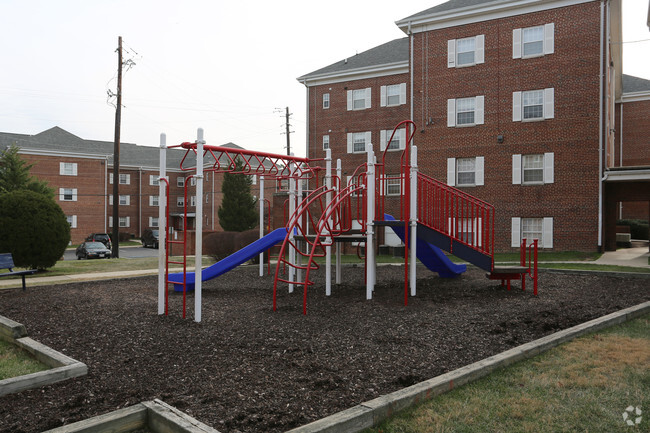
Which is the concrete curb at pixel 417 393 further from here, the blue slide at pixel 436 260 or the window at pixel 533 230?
the window at pixel 533 230

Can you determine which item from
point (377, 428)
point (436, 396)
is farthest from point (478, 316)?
point (377, 428)

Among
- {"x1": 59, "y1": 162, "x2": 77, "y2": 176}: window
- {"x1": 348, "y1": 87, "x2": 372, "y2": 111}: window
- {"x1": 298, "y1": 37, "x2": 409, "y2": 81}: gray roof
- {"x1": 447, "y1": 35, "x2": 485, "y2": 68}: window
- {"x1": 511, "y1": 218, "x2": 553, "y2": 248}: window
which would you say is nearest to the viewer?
{"x1": 511, "y1": 218, "x2": 553, "y2": 248}: window

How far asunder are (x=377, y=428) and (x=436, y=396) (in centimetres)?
85

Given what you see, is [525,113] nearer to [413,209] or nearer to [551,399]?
[413,209]

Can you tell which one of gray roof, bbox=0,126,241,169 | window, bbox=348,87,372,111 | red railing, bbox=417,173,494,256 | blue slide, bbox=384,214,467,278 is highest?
window, bbox=348,87,372,111

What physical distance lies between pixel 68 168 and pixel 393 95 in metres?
31.7

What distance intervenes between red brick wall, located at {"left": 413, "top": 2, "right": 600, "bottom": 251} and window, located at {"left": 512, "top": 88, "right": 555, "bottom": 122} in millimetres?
227

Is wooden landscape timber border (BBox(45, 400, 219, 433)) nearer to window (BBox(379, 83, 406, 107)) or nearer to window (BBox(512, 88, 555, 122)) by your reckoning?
window (BBox(512, 88, 555, 122))

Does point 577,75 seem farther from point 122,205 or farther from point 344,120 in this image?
point 122,205

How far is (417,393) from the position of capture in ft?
13.8

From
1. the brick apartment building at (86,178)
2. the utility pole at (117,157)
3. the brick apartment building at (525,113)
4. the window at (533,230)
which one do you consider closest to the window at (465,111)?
the brick apartment building at (525,113)

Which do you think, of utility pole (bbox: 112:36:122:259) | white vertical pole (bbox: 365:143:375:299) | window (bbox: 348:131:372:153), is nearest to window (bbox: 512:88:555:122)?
window (bbox: 348:131:372:153)

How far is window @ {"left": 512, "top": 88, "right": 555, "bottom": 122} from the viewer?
73.4 feet

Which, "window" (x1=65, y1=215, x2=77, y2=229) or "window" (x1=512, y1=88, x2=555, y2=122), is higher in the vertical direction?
"window" (x1=512, y1=88, x2=555, y2=122)
